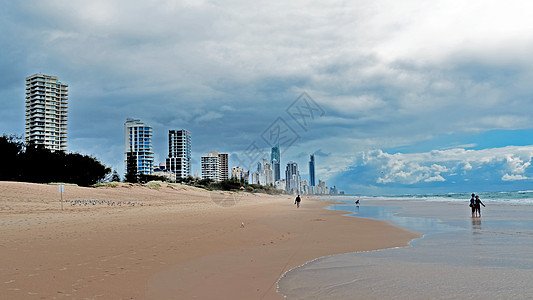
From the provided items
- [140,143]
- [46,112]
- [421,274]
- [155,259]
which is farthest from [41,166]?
[140,143]

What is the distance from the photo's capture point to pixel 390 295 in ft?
18.7

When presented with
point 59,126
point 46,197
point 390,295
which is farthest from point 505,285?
point 59,126

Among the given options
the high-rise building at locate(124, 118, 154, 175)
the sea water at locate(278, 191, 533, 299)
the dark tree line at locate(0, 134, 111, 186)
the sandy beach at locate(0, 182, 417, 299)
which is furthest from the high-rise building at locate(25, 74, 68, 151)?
the sea water at locate(278, 191, 533, 299)

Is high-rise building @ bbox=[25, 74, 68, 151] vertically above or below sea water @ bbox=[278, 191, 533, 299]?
above

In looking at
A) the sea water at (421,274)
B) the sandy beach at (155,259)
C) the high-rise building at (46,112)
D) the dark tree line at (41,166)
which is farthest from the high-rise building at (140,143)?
the sea water at (421,274)

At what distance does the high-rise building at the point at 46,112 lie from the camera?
15738 cm

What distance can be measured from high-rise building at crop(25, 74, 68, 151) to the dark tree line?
110726 millimetres

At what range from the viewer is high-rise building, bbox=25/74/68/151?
157 metres

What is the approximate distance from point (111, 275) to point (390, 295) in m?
4.99

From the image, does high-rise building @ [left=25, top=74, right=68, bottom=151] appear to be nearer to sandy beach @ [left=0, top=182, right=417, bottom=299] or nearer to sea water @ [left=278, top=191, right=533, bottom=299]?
sandy beach @ [left=0, top=182, right=417, bottom=299]

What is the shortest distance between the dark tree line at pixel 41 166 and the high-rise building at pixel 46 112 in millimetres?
110726

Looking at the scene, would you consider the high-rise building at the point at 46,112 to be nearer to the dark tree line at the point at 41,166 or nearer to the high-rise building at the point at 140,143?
the high-rise building at the point at 140,143

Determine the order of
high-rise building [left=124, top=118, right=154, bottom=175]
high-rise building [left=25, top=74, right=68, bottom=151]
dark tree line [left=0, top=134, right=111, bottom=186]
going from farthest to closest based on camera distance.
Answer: high-rise building [left=124, top=118, right=154, bottom=175]
high-rise building [left=25, top=74, right=68, bottom=151]
dark tree line [left=0, top=134, right=111, bottom=186]

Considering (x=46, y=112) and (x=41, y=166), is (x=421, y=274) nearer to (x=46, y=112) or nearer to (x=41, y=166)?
(x=41, y=166)
